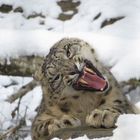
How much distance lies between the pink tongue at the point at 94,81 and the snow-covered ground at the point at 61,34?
106 cm

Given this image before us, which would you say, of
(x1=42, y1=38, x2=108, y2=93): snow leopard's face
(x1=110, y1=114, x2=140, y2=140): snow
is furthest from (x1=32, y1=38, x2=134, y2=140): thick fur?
(x1=110, y1=114, x2=140, y2=140): snow

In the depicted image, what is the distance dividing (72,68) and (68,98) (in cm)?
13

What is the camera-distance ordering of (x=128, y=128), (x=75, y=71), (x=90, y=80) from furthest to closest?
(x=75, y=71), (x=90, y=80), (x=128, y=128)

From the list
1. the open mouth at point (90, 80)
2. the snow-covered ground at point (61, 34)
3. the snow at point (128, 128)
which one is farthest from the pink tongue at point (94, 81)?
the snow-covered ground at point (61, 34)

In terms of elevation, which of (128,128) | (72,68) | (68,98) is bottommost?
(68,98)

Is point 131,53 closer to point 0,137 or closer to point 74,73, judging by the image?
point 0,137

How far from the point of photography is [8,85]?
5527 mm

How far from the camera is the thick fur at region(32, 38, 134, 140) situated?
126 inches

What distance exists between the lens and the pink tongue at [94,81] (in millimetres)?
3080

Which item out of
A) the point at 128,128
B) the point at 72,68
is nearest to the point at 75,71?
the point at 72,68

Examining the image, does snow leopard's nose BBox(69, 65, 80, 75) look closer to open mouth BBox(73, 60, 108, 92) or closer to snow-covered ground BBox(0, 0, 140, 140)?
open mouth BBox(73, 60, 108, 92)

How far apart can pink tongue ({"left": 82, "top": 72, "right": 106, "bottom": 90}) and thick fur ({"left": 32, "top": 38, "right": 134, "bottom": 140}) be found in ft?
0.21

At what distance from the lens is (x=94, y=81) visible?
309 cm

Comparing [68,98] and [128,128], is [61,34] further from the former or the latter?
[128,128]
